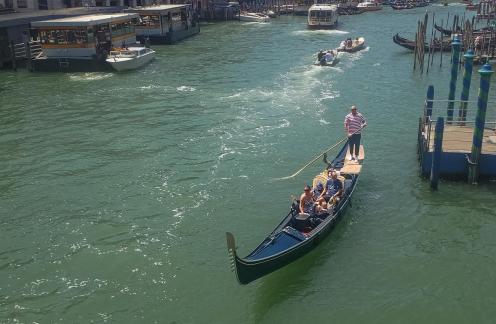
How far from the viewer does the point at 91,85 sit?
3662 cm

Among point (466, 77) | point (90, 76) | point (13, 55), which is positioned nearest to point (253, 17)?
point (13, 55)

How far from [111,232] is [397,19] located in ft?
235

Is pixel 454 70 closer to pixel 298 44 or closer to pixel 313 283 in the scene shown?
pixel 313 283

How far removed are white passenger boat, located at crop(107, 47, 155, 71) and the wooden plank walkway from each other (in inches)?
1041

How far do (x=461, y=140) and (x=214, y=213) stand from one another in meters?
9.74

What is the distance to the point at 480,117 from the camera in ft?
57.5

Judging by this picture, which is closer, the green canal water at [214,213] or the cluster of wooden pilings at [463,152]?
the green canal water at [214,213]

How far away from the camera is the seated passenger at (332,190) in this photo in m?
15.8

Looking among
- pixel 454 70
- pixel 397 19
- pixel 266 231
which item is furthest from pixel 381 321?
pixel 397 19

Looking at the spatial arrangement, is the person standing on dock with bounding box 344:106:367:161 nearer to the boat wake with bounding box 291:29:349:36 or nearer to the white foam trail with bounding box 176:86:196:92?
the white foam trail with bounding box 176:86:196:92

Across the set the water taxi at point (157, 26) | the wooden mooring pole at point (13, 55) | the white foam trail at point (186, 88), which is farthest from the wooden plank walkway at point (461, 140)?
the water taxi at point (157, 26)

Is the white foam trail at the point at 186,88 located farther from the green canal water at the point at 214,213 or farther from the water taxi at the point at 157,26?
the water taxi at the point at 157,26

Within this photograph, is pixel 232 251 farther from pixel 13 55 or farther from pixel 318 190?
pixel 13 55

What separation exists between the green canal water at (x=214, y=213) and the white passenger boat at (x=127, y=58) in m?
6.90
